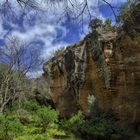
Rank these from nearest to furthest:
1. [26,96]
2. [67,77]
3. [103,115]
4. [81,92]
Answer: [103,115] → [81,92] → [67,77] → [26,96]

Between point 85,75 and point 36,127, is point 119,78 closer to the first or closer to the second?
point 85,75

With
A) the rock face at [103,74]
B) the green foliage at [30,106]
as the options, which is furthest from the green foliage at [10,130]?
the green foliage at [30,106]

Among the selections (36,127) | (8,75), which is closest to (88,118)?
(36,127)

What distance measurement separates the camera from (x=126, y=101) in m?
23.3

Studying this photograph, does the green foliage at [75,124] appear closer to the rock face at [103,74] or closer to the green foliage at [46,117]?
the rock face at [103,74]

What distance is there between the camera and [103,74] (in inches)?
989

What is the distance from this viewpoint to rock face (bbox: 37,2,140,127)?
23.0 metres

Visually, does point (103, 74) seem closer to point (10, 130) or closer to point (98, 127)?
point (98, 127)

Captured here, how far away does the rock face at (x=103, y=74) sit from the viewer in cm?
2297

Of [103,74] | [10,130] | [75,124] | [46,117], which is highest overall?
[103,74]

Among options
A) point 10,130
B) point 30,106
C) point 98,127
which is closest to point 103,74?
point 98,127

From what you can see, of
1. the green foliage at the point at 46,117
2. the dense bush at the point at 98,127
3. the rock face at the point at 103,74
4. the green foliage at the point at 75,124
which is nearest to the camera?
the dense bush at the point at 98,127

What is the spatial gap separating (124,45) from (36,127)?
10069mm

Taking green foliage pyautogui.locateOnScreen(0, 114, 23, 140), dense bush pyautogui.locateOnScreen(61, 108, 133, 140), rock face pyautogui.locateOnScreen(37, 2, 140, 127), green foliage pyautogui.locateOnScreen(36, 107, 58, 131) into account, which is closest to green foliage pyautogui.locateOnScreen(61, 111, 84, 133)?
dense bush pyautogui.locateOnScreen(61, 108, 133, 140)
